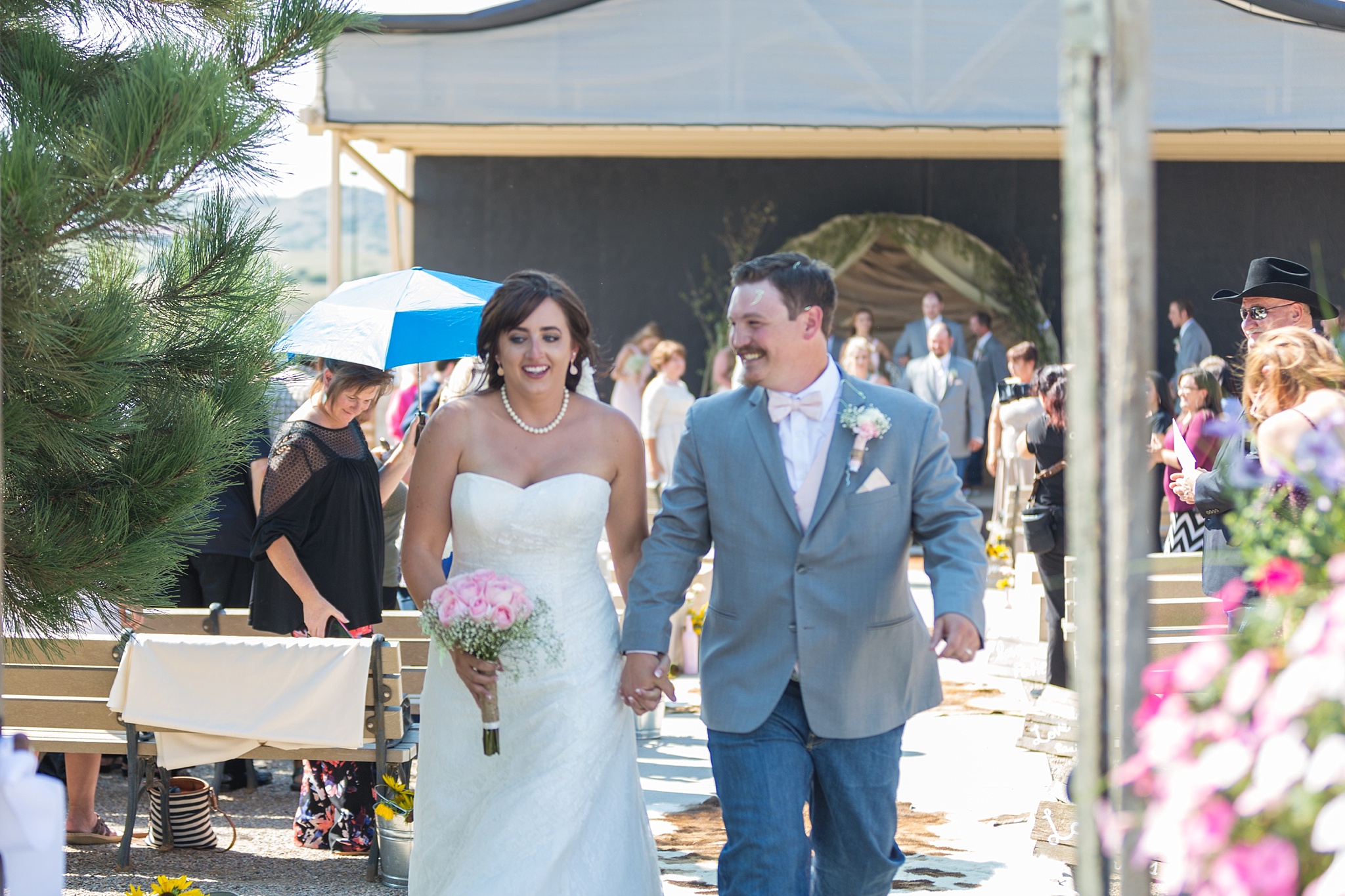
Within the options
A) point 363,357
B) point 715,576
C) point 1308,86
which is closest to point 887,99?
point 1308,86

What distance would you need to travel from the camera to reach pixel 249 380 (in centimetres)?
373

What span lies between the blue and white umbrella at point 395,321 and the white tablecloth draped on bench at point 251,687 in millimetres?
1166

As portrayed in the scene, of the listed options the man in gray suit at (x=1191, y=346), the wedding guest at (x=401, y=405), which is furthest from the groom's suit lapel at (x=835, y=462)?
the man in gray suit at (x=1191, y=346)

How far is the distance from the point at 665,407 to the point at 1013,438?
10.2 feet

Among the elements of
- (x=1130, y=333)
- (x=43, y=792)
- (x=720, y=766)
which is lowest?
(x=720, y=766)

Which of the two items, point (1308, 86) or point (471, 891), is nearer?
point (471, 891)

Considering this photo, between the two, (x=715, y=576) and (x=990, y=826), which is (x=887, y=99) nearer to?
(x=990, y=826)

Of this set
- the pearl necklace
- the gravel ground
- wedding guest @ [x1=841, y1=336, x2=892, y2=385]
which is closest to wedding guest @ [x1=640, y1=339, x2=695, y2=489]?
wedding guest @ [x1=841, y1=336, x2=892, y2=385]

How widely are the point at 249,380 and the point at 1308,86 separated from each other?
35.6 feet

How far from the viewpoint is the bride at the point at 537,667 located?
3871mm

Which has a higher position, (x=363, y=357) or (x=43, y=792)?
(x=363, y=357)

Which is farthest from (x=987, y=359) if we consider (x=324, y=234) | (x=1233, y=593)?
(x=324, y=234)

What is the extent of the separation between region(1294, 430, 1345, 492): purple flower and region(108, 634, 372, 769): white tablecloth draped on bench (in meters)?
3.67

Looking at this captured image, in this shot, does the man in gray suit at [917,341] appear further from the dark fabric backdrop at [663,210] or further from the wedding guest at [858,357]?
the wedding guest at [858,357]
